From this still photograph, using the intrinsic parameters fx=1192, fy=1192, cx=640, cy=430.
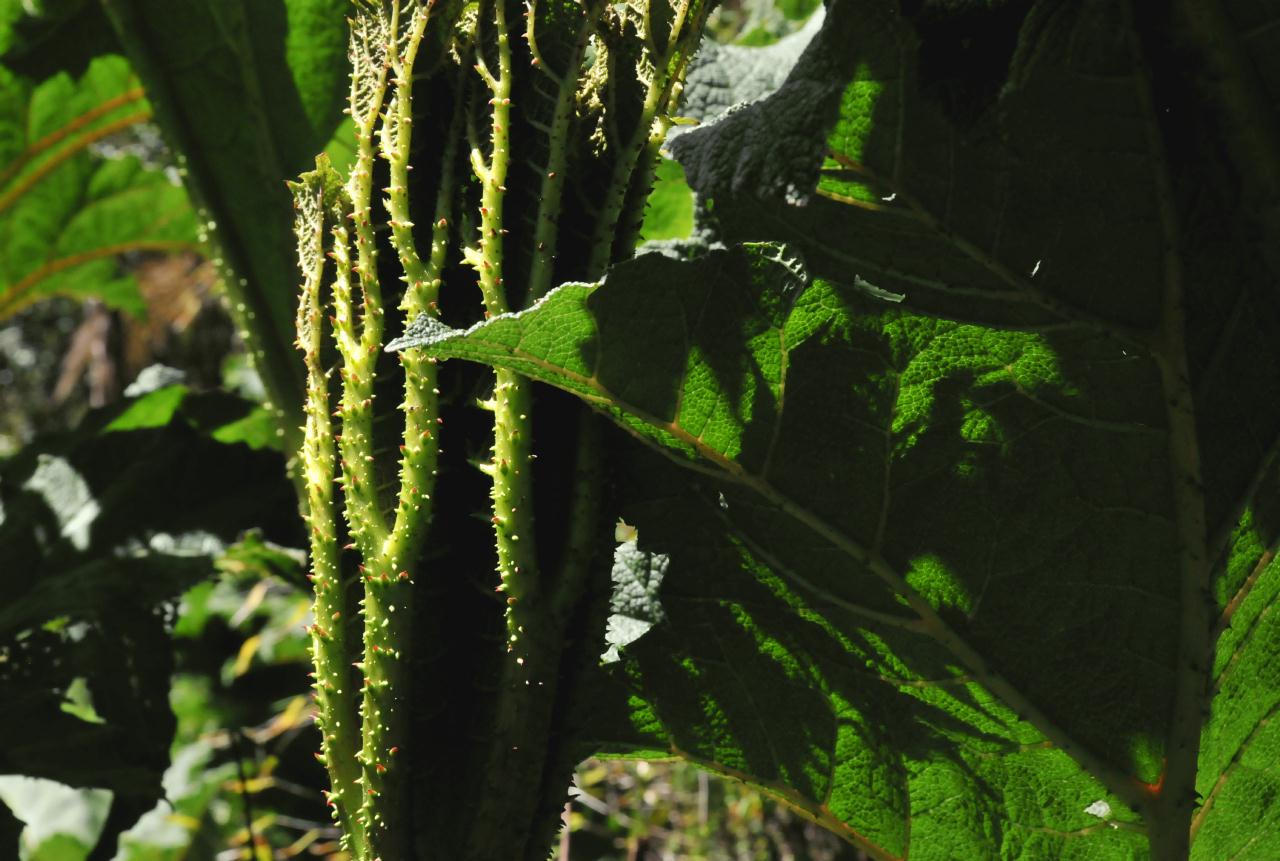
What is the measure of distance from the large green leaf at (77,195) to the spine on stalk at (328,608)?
1.17 m

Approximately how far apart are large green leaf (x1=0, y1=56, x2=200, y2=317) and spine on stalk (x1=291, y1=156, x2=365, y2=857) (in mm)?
1175

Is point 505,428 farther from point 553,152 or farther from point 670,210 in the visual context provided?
point 670,210

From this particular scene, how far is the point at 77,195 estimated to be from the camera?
2.01 metres

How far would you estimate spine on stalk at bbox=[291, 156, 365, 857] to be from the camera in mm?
887

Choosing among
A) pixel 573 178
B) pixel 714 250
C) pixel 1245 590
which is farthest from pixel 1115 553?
pixel 573 178

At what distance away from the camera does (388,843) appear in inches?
34.2

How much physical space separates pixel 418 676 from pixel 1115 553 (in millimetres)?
552

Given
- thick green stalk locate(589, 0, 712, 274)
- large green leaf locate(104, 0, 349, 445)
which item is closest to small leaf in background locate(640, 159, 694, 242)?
large green leaf locate(104, 0, 349, 445)

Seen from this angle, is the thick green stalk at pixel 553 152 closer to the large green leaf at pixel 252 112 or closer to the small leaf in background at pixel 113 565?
the large green leaf at pixel 252 112

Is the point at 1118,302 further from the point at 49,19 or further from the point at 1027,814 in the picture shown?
the point at 49,19

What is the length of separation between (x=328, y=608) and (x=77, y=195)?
1.44 metres

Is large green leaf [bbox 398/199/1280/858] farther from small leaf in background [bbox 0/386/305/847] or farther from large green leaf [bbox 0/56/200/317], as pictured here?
large green leaf [bbox 0/56/200/317]

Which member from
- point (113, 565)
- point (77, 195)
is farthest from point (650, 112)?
point (77, 195)

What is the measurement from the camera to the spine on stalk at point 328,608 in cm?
89
